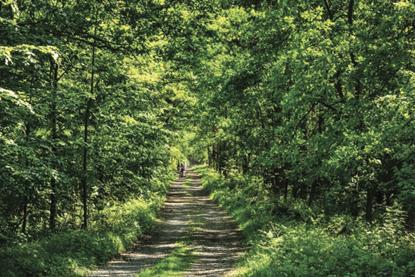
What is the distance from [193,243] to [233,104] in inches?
251

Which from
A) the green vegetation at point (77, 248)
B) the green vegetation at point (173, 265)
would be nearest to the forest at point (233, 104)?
the green vegetation at point (77, 248)

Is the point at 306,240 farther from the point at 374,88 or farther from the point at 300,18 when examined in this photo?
the point at 300,18

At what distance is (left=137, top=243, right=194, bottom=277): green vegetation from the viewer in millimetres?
13156

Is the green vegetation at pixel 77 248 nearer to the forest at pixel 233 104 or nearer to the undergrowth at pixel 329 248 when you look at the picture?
the forest at pixel 233 104

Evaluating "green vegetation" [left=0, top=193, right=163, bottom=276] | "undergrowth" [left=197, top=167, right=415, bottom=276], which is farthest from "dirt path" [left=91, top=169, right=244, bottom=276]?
"undergrowth" [left=197, top=167, right=415, bottom=276]

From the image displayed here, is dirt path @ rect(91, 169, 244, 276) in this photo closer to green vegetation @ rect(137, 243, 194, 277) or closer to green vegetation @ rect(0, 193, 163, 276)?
green vegetation @ rect(137, 243, 194, 277)

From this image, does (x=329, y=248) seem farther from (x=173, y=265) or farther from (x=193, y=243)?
(x=193, y=243)

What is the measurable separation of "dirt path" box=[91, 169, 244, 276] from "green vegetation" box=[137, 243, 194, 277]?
0.46ft

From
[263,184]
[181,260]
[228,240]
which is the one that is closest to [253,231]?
[228,240]

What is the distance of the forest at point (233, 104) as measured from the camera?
33.7ft

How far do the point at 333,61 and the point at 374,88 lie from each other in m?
1.42

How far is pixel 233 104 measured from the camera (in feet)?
68.3

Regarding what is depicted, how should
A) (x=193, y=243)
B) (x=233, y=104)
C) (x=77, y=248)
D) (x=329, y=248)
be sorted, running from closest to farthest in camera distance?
(x=329, y=248)
(x=77, y=248)
(x=193, y=243)
(x=233, y=104)

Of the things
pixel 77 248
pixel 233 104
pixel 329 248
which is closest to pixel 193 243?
pixel 77 248
